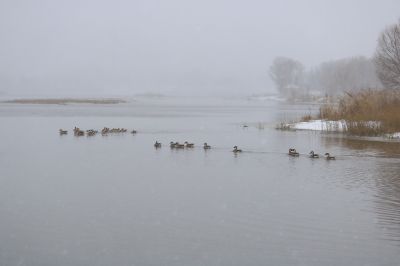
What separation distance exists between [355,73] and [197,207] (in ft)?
384

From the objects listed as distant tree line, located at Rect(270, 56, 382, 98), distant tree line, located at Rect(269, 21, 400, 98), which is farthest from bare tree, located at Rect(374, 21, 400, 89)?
distant tree line, located at Rect(270, 56, 382, 98)

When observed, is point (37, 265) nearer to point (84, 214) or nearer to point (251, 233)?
point (84, 214)

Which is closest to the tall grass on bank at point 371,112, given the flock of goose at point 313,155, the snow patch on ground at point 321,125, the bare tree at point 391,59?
the snow patch on ground at point 321,125

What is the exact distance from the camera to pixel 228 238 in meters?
11.3

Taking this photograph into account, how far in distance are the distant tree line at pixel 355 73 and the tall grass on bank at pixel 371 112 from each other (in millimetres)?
11499

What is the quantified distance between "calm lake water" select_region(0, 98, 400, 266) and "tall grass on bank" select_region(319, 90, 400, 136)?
5545mm

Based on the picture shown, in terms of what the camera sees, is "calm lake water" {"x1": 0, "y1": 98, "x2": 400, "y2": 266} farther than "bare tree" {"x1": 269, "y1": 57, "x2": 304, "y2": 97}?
No

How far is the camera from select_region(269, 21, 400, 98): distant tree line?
44.9 meters

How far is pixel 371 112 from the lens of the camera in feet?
105

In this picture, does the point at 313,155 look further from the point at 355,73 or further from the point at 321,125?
the point at 355,73

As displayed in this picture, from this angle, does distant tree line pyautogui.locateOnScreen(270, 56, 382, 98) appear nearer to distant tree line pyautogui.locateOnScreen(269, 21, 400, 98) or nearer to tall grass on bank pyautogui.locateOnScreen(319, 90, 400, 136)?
distant tree line pyautogui.locateOnScreen(269, 21, 400, 98)

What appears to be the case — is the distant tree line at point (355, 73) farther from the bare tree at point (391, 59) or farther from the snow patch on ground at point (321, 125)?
the snow patch on ground at point (321, 125)

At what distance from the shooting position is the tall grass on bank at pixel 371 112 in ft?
101

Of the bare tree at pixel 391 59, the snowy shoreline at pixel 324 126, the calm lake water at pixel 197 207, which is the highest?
the bare tree at pixel 391 59
